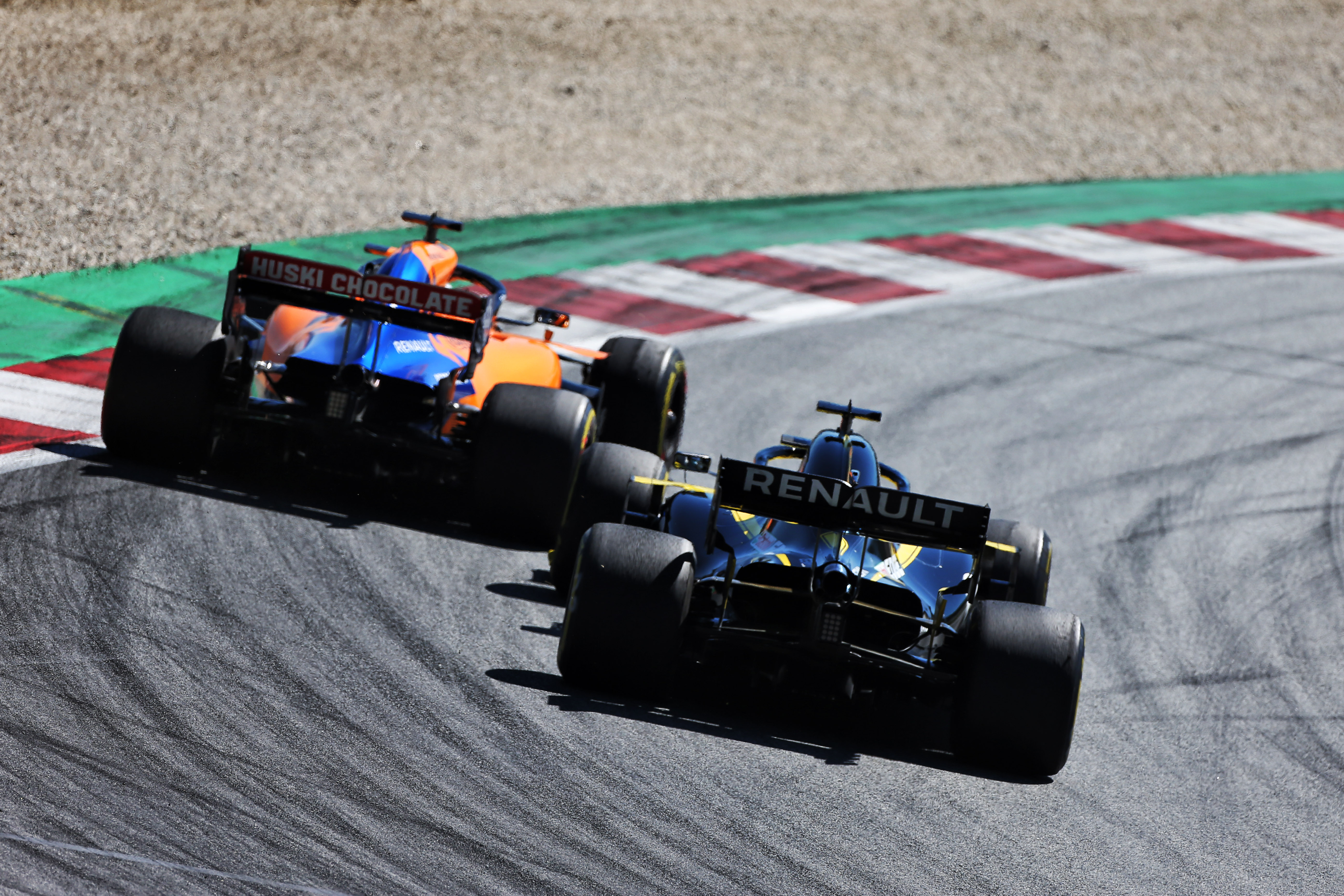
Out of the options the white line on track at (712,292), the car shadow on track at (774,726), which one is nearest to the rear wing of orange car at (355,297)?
the car shadow on track at (774,726)

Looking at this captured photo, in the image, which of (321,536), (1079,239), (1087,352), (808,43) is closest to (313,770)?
(321,536)

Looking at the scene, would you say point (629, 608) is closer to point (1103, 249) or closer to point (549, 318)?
point (549, 318)

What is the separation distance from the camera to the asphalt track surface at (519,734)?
652 cm

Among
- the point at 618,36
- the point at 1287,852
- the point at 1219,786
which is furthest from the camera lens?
the point at 618,36

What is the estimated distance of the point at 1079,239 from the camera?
21.9m

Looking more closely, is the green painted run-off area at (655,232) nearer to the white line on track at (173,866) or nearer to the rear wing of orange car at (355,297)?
the rear wing of orange car at (355,297)

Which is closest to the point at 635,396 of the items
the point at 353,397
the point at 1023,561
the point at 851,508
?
the point at 353,397

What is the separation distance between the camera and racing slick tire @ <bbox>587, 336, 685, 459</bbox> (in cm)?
1250

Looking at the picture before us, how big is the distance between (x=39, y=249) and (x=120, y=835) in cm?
1079

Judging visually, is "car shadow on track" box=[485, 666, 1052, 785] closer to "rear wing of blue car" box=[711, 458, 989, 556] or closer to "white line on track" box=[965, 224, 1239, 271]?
"rear wing of blue car" box=[711, 458, 989, 556]

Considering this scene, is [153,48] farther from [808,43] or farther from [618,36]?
[808,43]

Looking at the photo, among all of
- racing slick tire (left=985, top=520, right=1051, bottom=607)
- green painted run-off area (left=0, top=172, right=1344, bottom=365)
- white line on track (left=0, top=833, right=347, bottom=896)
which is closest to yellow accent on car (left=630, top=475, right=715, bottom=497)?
racing slick tire (left=985, top=520, right=1051, bottom=607)

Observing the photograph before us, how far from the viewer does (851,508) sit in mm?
8289

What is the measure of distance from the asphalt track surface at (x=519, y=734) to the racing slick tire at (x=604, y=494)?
30 centimetres
